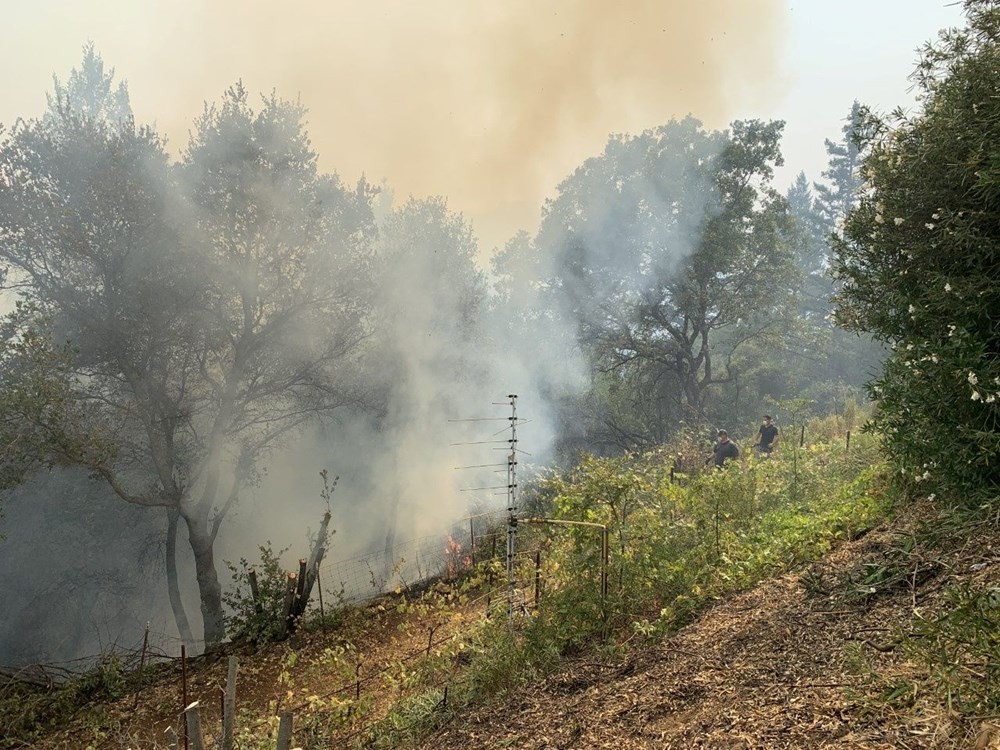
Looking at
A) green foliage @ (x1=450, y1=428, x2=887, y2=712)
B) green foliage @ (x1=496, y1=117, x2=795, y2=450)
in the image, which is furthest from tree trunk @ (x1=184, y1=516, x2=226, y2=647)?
green foliage @ (x1=496, y1=117, x2=795, y2=450)

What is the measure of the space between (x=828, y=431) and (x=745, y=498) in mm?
7083

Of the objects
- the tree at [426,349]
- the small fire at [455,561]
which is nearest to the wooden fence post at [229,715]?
the small fire at [455,561]

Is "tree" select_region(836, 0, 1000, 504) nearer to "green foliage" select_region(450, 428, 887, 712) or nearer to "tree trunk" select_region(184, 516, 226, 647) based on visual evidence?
"green foliage" select_region(450, 428, 887, 712)

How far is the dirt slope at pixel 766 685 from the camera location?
258 cm

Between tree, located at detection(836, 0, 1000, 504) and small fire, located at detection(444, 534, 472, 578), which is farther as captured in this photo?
small fire, located at detection(444, 534, 472, 578)

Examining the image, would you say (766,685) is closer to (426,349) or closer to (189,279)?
(189,279)

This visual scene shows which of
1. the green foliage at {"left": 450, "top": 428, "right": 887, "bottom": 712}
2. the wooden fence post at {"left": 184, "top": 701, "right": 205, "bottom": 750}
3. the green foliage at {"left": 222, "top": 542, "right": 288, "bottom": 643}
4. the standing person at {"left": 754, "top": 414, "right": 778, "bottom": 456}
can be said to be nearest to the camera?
the wooden fence post at {"left": 184, "top": 701, "right": 205, "bottom": 750}

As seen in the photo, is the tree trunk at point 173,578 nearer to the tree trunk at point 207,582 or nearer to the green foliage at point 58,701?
the tree trunk at point 207,582

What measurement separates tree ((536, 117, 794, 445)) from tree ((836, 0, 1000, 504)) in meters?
16.8

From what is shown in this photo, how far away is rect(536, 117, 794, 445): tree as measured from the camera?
21.9 m

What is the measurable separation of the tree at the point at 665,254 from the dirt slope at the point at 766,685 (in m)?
18.5

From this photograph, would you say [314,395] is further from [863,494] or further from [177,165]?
[863,494]

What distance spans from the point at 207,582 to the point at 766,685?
492 inches

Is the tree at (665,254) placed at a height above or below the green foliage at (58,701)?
above
